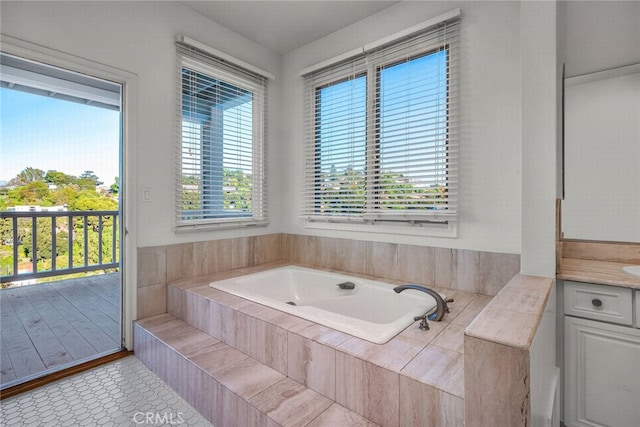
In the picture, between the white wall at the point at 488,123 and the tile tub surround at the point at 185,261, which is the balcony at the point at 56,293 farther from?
the white wall at the point at 488,123

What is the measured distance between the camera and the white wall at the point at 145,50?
1889 mm

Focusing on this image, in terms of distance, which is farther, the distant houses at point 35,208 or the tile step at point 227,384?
the distant houses at point 35,208

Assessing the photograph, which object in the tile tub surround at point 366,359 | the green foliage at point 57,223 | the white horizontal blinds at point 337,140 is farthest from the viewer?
the green foliage at point 57,223

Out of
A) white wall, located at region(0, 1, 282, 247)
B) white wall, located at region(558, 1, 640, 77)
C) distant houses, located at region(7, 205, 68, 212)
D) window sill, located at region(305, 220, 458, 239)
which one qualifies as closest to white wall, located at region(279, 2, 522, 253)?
window sill, located at region(305, 220, 458, 239)

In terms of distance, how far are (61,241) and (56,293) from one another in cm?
78

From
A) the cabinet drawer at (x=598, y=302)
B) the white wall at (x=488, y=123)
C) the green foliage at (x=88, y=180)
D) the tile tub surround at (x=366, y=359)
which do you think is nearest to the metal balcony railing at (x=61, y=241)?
the green foliage at (x=88, y=180)

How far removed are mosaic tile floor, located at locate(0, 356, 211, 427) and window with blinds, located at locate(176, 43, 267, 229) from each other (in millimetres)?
1140

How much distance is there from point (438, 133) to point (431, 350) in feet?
4.98

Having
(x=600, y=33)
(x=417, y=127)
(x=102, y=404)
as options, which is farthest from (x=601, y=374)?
(x=102, y=404)

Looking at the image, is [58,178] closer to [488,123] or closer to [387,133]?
[387,133]

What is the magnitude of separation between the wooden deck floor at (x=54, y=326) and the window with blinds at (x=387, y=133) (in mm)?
2040

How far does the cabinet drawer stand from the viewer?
140cm

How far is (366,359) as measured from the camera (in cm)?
123

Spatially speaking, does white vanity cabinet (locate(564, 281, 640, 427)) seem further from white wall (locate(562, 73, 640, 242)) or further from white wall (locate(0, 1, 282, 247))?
white wall (locate(0, 1, 282, 247))
